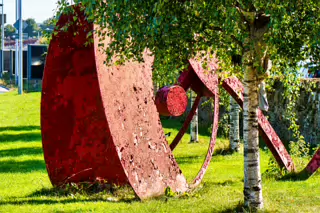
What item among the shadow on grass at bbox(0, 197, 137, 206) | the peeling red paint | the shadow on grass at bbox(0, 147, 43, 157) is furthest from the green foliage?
the shadow on grass at bbox(0, 147, 43, 157)

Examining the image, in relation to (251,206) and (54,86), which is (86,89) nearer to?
(54,86)

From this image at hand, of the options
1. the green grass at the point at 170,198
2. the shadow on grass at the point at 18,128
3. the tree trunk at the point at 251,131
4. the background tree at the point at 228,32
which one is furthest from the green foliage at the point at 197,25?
the shadow on grass at the point at 18,128

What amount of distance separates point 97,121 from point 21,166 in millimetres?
4312

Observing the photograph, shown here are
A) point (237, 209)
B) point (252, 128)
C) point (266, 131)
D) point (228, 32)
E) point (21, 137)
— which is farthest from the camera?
point (21, 137)

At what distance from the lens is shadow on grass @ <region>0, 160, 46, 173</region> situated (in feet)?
46.0

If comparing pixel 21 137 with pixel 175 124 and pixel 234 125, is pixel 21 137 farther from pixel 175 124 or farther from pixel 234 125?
pixel 234 125

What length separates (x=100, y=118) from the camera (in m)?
10.6

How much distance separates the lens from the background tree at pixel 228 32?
8.05 meters

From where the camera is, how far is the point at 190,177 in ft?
43.7

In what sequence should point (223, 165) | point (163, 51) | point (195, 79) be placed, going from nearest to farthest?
point (163, 51) < point (195, 79) < point (223, 165)

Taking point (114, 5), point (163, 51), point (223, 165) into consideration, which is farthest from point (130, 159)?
point (223, 165)

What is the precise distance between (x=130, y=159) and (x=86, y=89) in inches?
47.4

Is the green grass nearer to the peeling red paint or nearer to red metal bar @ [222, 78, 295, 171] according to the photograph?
red metal bar @ [222, 78, 295, 171]

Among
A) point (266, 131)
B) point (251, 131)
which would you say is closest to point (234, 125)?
point (266, 131)
